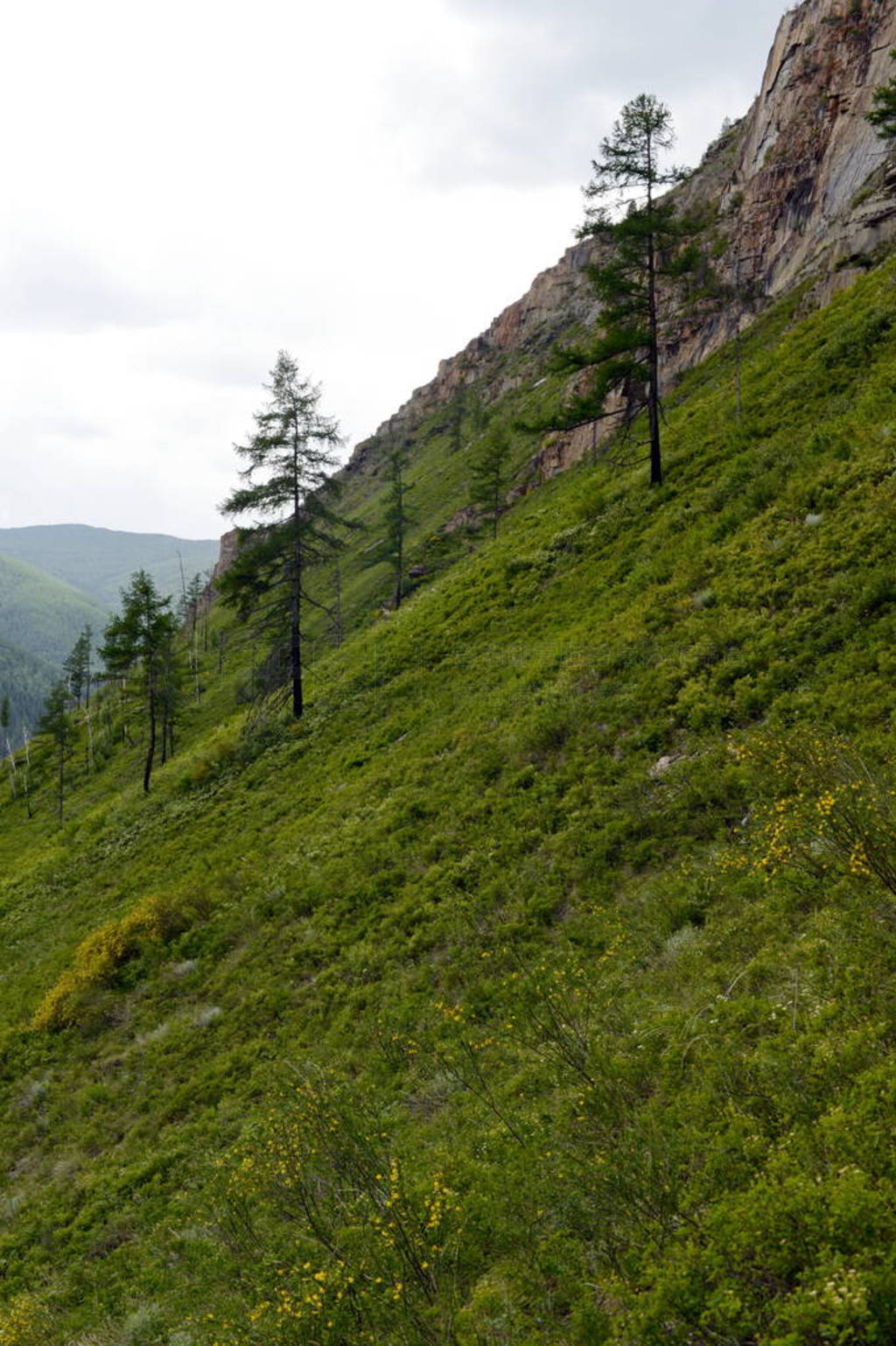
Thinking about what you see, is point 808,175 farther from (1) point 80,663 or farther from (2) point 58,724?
(1) point 80,663

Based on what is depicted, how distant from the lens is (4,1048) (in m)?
15.0

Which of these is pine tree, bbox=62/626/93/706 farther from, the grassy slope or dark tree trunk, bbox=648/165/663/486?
dark tree trunk, bbox=648/165/663/486

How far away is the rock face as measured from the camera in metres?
38.7

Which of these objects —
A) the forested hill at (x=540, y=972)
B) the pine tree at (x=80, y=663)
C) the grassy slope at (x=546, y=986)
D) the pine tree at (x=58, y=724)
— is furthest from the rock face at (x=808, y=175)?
the pine tree at (x=80, y=663)

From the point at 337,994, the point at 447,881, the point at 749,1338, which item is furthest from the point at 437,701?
the point at 749,1338

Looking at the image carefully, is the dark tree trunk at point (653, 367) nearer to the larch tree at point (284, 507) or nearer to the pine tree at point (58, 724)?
the larch tree at point (284, 507)

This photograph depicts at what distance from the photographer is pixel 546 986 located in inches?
342

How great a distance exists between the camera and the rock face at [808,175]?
3872 cm

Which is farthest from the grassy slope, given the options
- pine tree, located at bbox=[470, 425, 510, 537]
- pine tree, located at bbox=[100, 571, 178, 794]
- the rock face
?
pine tree, located at bbox=[470, 425, 510, 537]

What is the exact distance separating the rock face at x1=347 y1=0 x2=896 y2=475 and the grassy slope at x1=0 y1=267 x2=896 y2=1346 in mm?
23225

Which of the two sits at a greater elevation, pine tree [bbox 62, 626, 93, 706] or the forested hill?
pine tree [bbox 62, 626, 93, 706]

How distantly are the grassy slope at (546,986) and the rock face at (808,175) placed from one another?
23.2 metres

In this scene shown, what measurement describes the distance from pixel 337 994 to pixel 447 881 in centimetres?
279

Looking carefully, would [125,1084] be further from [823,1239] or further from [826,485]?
[826,485]
